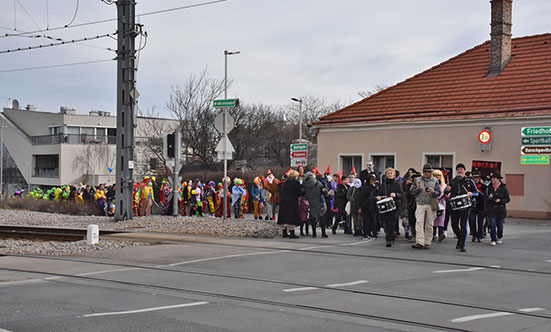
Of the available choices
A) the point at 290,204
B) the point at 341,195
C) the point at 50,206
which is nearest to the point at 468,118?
the point at 341,195

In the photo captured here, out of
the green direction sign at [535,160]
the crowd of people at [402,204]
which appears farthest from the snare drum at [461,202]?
the green direction sign at [535,160]

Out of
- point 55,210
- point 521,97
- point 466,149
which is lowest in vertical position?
point 55,210

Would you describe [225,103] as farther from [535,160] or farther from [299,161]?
[535,160]

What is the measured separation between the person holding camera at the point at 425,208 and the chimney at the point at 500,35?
14.7m

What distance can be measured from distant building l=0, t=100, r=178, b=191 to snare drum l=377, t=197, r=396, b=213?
148ft

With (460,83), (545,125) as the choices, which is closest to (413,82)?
(460,83)

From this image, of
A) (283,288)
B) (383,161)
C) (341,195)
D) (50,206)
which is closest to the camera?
(283,288)

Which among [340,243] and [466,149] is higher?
[466,149]

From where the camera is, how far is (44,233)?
61.5 feet

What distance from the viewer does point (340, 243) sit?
14484mm

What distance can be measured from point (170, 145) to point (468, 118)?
37.7 feet

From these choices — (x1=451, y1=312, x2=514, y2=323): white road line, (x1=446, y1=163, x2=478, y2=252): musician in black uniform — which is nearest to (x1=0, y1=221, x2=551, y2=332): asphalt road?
(x1=451, y1=312, x2=514, y2=323): white road line

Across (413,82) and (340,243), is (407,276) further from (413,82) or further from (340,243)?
(413,82)

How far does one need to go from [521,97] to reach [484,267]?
48.8 feet
